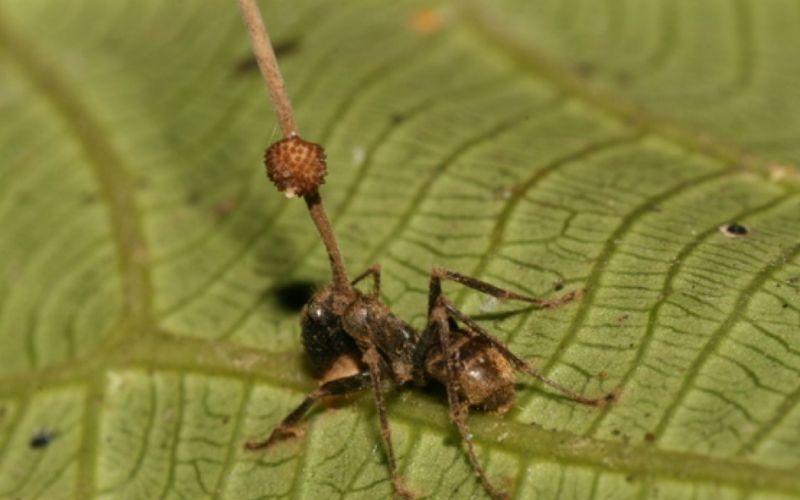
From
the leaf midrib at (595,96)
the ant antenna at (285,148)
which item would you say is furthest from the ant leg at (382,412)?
the leaf midrib at (595,96)

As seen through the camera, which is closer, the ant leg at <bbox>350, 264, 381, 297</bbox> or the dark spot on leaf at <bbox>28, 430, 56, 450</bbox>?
the ant leg at <bbox>350, 264, 381, 297</bbox>

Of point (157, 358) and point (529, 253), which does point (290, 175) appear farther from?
point (157, 358)

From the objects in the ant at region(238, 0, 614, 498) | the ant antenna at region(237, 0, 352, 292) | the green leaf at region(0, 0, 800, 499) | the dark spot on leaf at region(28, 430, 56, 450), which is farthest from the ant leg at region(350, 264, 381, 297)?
the dark spot on leaf at region(28, 430, 56, 450)

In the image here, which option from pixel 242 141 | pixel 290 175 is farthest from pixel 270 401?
pixel 242 141

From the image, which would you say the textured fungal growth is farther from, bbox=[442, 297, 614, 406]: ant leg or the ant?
bbox=[442, 297, 614, 406]: ant leg

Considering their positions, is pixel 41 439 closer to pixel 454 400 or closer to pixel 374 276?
pixel 374 276

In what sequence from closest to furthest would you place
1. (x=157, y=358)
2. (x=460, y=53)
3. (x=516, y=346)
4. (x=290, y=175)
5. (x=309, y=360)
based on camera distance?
(x=290, y=175) < (x=516, y=346) < (x=309, y=360) < (x=157, y=358) < (x=460, y=53)

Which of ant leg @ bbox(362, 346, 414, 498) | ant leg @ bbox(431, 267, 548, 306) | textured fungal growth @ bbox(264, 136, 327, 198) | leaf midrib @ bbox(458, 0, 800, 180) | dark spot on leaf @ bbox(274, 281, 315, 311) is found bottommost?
ant leg @ bbox(362, 346, 414, 498)
